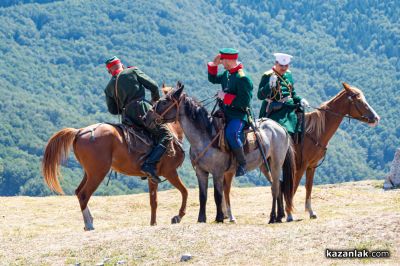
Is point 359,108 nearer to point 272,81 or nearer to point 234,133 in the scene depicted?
point 272,81

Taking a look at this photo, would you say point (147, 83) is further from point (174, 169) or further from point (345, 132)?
point (345, 132)

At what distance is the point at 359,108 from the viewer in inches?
808

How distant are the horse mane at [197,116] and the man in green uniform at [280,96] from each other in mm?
2414

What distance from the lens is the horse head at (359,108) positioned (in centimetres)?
2050

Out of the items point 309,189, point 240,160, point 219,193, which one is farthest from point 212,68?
point 309,189

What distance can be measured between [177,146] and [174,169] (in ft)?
1.46

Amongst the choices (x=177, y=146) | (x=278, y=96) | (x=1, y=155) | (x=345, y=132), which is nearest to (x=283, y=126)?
(x=278, y=96)

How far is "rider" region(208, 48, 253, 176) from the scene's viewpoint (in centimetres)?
1720

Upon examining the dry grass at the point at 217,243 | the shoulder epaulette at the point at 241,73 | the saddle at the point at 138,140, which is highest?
the shoulder epaulette at the point at 241,73

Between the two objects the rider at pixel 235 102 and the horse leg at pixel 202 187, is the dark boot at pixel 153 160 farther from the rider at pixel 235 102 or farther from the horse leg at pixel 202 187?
the rider at pixel 235 102

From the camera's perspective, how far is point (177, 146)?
19.8 m

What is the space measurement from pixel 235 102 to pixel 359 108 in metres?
4.11

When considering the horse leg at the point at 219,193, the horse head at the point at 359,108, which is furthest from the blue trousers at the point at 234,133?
the horse head at the point at 359,108

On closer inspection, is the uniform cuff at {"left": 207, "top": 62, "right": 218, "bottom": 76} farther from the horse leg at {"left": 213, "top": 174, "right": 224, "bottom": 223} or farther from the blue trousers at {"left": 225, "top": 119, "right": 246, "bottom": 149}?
the horse leg at {"left": 213, "top": 174, "right": 224, "bottom": 223}
